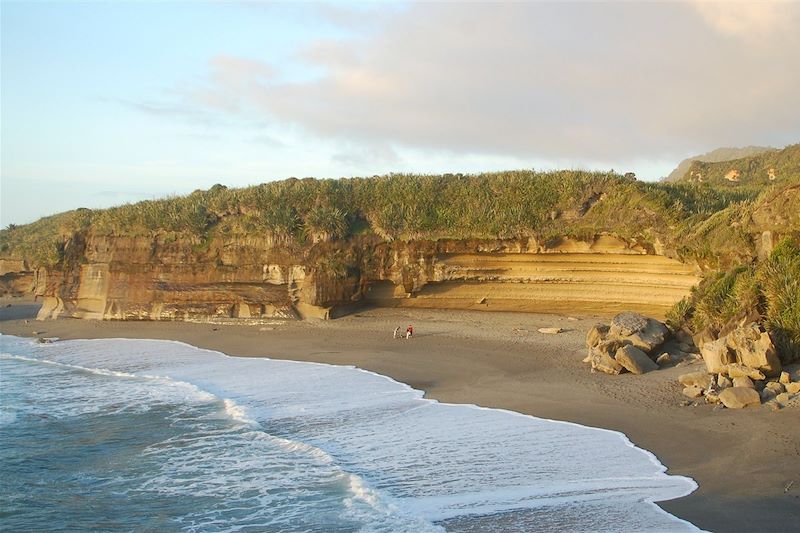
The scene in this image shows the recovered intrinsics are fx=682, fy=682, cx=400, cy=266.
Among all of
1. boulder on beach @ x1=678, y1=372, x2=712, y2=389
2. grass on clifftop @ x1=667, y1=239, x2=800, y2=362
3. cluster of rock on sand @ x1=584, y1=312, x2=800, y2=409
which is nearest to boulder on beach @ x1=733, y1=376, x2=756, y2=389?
cluster of rock on sand @ x1=584, y1=312, x2=800, y2=409

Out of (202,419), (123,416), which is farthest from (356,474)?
(123,416)

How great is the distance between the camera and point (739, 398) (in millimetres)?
12188

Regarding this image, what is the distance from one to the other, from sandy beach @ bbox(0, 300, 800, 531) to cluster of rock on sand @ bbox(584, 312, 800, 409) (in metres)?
0.35

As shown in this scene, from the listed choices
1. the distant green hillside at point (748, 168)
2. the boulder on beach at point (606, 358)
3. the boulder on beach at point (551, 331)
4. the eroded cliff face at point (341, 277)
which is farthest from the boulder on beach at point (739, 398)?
the distant green hillside at point (748, 168)

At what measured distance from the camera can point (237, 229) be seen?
27734 millimetres

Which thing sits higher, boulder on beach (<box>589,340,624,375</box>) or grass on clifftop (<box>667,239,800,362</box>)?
grass on clifftop (<box>667,239,800,362</box>)

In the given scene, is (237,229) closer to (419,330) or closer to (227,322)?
(227,322)

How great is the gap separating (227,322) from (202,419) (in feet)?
43.5

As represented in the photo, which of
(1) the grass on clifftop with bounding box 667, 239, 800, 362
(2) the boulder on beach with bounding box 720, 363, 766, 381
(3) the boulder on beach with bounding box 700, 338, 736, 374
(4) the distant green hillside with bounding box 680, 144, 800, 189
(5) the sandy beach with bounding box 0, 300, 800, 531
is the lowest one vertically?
(5) the sandy beach with bounding box 0, 300, 800, 531

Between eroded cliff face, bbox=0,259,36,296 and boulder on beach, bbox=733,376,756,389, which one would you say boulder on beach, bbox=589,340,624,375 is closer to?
boulder on beach, bbox=733,376,756,389

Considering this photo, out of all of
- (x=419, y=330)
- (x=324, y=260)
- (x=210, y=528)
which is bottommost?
(x=210, y=528)

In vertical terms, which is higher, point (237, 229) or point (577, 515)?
point (237, 229)

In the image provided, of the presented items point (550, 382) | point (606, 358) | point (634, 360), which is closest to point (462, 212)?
point (606, 358)

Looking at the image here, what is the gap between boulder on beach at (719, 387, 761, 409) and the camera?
12141mm
